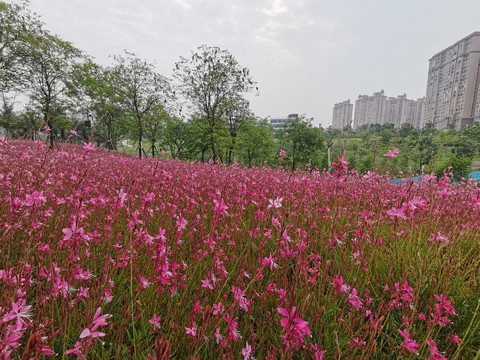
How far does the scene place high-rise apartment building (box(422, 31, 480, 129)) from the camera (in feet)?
320

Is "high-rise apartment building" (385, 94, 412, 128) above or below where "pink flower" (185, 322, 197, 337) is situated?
above

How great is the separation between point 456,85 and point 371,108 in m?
41.4

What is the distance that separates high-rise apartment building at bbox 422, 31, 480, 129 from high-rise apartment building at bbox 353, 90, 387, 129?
69.7 feet

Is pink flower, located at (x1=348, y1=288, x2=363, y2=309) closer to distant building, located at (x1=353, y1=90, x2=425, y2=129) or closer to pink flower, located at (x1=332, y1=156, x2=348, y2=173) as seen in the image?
pink flower, located at (x1=332, y1=156, x2=348, y2=173)

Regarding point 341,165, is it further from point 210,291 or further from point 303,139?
point 303,139

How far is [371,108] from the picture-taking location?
141 meters

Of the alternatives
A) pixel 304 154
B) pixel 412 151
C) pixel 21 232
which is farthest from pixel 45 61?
pixel 412 151

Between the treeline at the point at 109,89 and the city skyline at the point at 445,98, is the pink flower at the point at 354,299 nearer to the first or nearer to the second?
the treeline at the point at 109,89

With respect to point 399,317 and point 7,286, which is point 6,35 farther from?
point 399,317

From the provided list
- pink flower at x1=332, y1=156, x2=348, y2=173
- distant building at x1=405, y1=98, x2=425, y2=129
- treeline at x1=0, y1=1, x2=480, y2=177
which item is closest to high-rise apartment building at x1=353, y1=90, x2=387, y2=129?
distant building at x1=405, y1=98, x2=425, y2=129

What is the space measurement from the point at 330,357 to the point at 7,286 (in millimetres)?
1848

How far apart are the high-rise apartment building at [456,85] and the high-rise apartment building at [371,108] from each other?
2126 cm

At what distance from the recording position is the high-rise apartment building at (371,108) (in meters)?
137

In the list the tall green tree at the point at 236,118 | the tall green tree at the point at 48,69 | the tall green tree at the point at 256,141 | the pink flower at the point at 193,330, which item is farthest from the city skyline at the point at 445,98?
the pink flower at the point at 193,330
